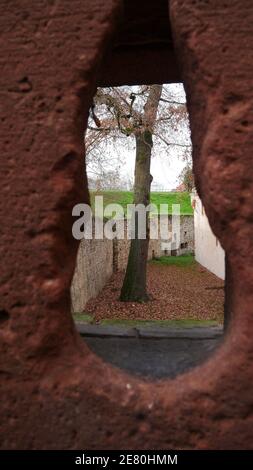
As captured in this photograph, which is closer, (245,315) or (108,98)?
(245,315)

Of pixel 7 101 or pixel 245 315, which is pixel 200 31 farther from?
pixel 245 315

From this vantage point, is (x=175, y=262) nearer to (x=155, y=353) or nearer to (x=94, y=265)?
(x=94, y=265)

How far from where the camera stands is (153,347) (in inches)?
89.6

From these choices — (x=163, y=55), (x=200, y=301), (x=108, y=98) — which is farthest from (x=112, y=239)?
(x=163, y=55)

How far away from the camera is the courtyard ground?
322 inches

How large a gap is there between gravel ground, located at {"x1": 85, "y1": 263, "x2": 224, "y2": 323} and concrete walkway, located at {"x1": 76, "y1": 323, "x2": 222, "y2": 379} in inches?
191

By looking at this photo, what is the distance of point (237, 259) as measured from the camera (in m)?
1.39

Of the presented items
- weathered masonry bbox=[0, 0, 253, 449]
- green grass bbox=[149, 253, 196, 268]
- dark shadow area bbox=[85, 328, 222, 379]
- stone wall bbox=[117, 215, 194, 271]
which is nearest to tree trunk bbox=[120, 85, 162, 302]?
dark shadow area bbox=[85, 328, 222, 379]

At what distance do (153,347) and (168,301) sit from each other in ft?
25.0

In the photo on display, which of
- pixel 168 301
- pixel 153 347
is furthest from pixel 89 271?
pixel 153 347

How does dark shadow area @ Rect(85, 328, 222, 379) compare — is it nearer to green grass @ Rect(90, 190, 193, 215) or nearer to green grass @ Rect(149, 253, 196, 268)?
green grass @ Rect(149, 253, 196, 268)

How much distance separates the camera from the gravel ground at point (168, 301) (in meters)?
8.30

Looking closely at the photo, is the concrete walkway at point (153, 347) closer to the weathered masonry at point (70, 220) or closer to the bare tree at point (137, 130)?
the weathered masonry at point (70, 220)

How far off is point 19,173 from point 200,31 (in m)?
0.80
